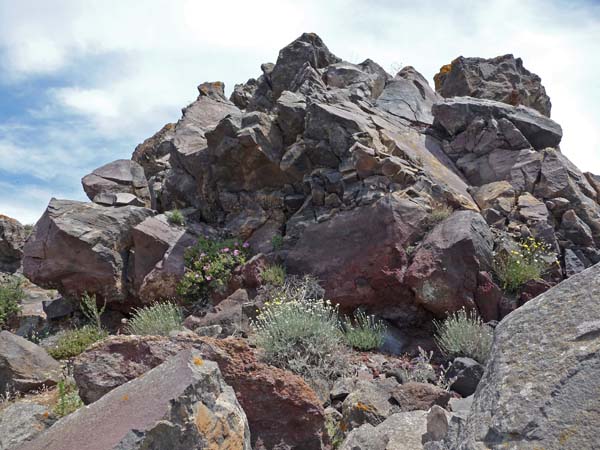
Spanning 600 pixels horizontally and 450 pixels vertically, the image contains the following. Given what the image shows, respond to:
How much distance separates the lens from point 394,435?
4426 millimetres

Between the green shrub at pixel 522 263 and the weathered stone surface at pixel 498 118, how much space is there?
3.72 metres

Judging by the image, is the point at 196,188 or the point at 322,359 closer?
the point at 322,359

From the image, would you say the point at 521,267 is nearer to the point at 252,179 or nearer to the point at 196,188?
the point at 252,179

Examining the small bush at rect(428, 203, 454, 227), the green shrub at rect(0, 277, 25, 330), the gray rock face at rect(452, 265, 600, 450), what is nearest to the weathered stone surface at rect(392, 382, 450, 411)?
the gray rock face at rect(452, 265, 600, 450)

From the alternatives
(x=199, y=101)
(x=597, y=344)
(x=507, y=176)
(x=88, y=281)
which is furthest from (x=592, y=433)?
(x=199, y=101)

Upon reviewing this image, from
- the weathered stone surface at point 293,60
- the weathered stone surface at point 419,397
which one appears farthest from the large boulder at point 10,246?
the weathered stone surface at point 419,397

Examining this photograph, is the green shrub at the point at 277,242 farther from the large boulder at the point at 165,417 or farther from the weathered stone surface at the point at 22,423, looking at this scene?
the large boulder at the point at 165,417

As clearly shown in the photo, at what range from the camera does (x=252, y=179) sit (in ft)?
41.1

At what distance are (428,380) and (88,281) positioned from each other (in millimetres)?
8283

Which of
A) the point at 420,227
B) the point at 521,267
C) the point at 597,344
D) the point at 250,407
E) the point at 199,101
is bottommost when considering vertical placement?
the point at 250,407

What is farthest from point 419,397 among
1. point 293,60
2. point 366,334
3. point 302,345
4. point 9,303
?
point 293,60

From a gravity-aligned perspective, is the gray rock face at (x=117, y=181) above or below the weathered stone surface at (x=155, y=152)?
below

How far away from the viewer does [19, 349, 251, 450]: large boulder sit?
316 centimetres

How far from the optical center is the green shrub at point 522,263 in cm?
856
